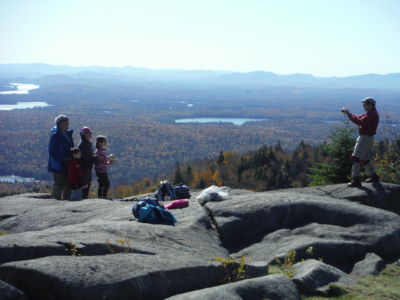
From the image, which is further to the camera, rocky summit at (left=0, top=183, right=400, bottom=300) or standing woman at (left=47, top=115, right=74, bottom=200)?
standing woman at (left=47, top=115, right=74, bottom=200)

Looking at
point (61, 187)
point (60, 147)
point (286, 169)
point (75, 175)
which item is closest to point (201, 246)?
point (75, 175)

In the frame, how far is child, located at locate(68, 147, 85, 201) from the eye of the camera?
43.3 feet

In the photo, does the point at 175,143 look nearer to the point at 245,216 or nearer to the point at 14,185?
the point at 14,185

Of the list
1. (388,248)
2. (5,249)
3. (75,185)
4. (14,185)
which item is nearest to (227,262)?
(5,249)

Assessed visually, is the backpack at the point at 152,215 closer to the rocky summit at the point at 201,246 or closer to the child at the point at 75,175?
the rocky summit at the point at 201,246

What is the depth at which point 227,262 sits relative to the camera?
7367mm

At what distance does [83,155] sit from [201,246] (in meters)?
Answer: 6.20

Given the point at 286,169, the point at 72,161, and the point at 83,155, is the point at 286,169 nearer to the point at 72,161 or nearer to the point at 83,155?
the point at 83,155

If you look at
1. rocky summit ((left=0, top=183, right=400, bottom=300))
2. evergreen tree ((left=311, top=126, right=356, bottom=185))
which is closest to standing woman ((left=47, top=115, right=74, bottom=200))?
rocky summit ((left=0, top=183, right=400, bottom=300))

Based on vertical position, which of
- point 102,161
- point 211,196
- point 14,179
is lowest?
point 14,179

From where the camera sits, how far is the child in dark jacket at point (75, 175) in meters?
13.2

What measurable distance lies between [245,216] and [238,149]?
506 feet

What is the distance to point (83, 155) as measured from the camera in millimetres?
13688

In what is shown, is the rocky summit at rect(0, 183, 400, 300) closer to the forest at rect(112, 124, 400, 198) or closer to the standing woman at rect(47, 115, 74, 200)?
the standing woman at rect(47, 115, 74, 200)
